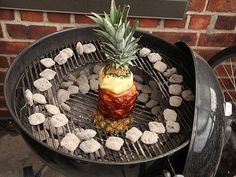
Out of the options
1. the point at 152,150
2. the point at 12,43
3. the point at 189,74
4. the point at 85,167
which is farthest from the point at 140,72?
the point at 12,43

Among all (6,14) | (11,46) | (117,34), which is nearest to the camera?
(117,34)

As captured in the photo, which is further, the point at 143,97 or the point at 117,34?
the point at 143,97

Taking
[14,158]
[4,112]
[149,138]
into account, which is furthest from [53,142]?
[4,112]

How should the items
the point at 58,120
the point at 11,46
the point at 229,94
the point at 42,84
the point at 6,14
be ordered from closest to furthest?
1. the point at 58,120
2. the point at 42,84
3. the point at 6,14
4. the point at 11,46
5. the point at 229,94

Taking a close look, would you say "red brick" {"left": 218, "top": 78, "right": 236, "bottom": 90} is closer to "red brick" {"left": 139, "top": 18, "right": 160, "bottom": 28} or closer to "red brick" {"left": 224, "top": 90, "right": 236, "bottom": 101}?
"red brick" {"left": 224, "top": 90, "right": 236, "bottom": 101}

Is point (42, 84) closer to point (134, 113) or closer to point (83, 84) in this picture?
point (83, 84)

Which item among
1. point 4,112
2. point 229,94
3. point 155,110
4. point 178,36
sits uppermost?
point 178,36

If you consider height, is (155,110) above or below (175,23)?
below

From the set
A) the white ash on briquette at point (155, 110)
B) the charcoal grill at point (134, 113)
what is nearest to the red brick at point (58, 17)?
the charcoal grill at point (134, 113)
